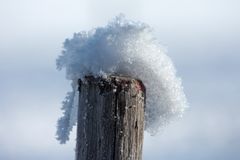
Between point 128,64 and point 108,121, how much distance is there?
0.44 metres

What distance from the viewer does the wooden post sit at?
11.1 ft

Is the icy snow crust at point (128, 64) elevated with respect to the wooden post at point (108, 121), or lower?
elevated

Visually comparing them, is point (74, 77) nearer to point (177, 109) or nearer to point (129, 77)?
point (129, 77)

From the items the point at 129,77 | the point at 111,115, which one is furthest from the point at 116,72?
the point at 111,115

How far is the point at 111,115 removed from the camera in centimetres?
337

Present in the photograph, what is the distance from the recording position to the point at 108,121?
133 inches

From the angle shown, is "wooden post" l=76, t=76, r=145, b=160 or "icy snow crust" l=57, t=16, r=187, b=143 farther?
"icy snow crust" l=57, t=16, r=187, b=143

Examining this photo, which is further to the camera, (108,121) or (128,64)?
(128,64)

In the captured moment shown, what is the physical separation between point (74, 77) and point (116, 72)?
252mm

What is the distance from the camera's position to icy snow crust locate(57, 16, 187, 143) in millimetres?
3615

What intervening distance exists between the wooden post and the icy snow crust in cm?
13

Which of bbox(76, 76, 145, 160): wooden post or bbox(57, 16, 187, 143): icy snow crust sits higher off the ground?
bbox(57, 16, 187, 143): icy snow crust

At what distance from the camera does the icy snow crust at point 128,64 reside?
362 cm

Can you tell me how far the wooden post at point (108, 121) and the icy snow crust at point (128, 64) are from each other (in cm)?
13
